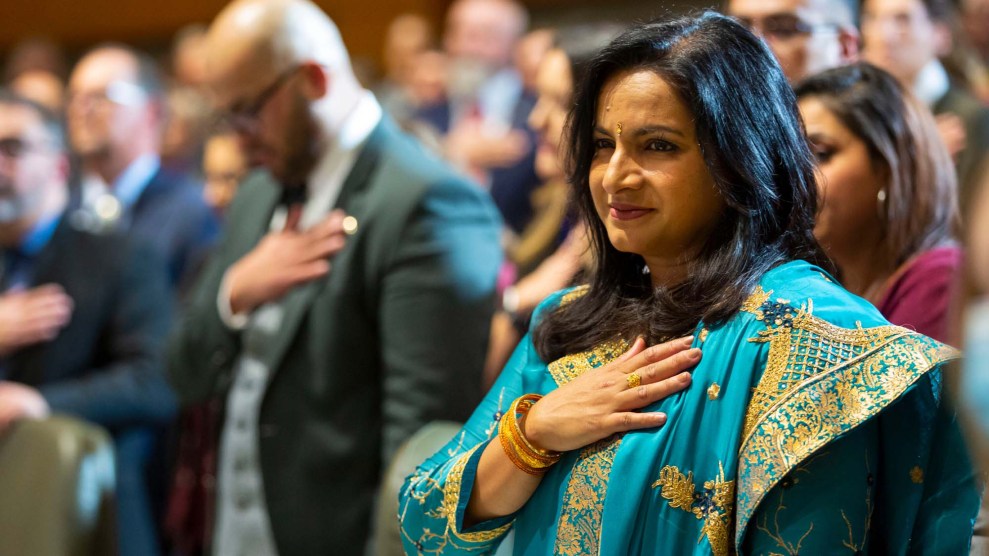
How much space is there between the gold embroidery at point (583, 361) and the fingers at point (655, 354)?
0.06m

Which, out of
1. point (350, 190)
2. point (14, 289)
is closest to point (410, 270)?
point (350, 190)

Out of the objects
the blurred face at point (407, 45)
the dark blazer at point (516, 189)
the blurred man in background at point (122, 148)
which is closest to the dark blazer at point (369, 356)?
the dark blazer at point (516, 189)

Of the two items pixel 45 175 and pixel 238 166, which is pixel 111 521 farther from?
pixel 238 166

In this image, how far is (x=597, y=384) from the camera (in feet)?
4.33

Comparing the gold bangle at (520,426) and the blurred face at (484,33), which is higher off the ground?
the gold bangle at (520,426)

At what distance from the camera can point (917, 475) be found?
1190 mm

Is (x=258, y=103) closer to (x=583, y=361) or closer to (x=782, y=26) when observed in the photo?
(x=782, y=26)

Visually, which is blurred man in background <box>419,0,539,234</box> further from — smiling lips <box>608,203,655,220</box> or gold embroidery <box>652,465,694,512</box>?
gold embroidery <box>652,465,694,512</box>

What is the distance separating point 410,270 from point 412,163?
25 centimetres

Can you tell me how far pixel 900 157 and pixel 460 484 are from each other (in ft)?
2.60

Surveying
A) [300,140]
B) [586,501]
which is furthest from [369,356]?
[586,501]

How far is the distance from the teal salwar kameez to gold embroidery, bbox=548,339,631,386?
120mm

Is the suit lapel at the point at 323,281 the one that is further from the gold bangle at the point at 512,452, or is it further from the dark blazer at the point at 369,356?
the gold bangle at the point at 512,452

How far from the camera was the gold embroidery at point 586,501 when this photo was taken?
1.29 meters
